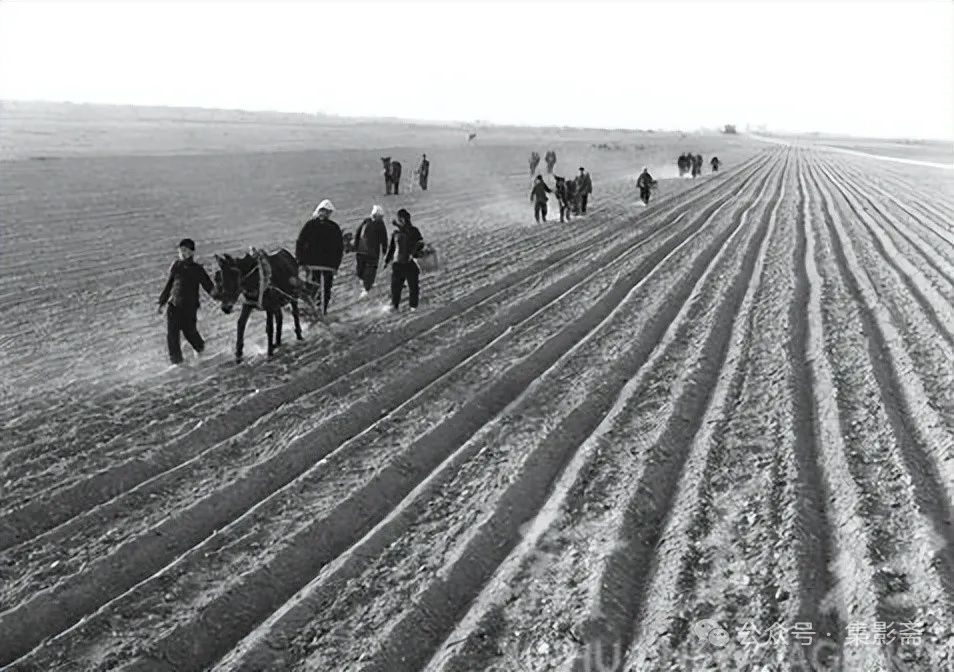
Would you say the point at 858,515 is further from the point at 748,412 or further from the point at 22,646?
the point at 22,646

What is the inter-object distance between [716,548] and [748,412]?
7.51 ft

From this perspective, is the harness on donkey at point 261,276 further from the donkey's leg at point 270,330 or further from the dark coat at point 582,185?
the dark coat at point 582,185

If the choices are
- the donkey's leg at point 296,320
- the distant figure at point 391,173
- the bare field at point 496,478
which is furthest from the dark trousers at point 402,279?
the distant figure at point 391,173

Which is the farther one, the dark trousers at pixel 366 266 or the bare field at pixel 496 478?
the dark trousers at pixel 366 266

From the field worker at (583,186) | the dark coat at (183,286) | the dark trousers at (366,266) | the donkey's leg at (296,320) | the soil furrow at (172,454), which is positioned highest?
the field worker at (583,186)

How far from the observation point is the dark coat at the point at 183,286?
793cm

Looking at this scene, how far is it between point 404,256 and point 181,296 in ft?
10.5

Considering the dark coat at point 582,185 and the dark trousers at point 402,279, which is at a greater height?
the dark coat at point 582,185

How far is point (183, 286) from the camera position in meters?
7.94

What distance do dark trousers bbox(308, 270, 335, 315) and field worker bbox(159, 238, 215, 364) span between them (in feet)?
6.10

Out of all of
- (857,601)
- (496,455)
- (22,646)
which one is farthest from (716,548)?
(22,646)

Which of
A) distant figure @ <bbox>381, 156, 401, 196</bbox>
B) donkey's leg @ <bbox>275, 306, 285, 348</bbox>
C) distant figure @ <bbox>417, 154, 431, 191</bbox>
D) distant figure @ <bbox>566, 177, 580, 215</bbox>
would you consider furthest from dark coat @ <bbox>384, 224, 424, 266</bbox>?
distant figure @ <bbox>417, 154, 431, 191</bbox>

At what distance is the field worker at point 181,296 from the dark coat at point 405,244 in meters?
2.83

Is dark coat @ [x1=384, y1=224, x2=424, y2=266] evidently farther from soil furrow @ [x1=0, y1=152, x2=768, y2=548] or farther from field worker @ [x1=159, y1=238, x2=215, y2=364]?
field worker @ [x1=159, y1=238, x2=215, y2=364]
